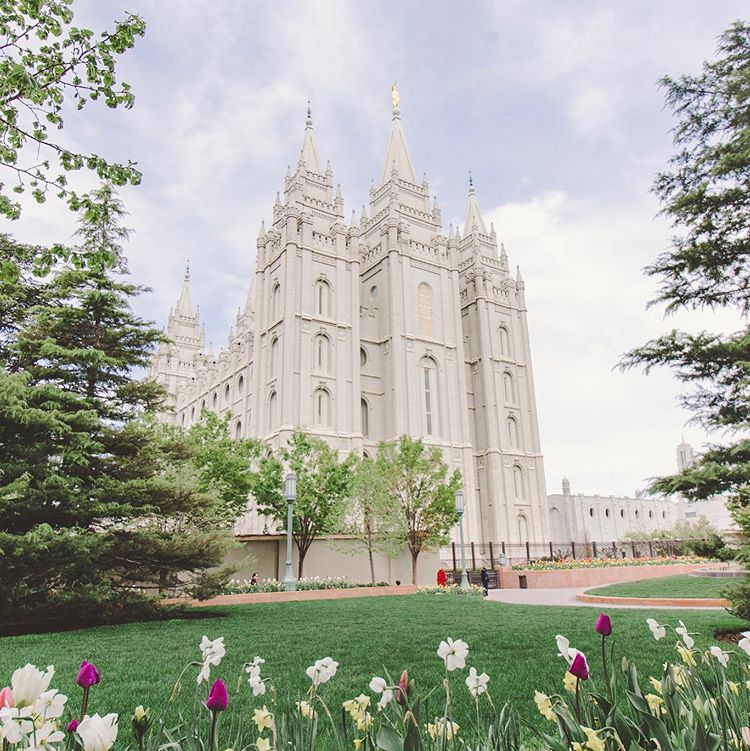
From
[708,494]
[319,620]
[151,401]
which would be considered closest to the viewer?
[708,494]

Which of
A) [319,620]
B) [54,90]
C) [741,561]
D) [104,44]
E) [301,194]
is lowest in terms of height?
[319,620]

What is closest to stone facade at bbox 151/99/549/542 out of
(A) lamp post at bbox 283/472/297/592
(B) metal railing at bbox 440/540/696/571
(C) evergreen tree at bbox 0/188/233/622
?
(B) metal railing at bbox 440/540/696/571

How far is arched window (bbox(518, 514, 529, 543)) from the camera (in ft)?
136

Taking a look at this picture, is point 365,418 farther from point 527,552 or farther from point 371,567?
point 371,567

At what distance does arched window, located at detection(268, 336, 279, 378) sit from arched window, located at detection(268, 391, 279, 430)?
1.39 m

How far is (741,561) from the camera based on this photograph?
7.64m

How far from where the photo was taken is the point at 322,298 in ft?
127

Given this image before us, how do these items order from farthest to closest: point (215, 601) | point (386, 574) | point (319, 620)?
point (386, 574) → point (215, 601) → point (319, 620)

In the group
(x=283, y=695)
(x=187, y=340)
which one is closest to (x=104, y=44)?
(x=283, y=695)

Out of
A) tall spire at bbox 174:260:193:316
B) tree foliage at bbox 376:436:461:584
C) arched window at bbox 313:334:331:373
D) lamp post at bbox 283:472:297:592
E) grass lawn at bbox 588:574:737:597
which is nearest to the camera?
grass lawn at bbox 588:574:737:597

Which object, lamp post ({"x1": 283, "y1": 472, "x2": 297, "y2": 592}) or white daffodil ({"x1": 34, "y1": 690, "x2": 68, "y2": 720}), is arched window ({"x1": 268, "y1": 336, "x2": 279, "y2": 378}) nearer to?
lamp post ({"x1": 283, "y1": 472, "x2": 297, "y2": 592})

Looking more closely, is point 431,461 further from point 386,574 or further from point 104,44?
point 104,44

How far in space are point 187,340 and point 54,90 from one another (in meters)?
69.2

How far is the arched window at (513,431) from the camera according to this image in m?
44.8
